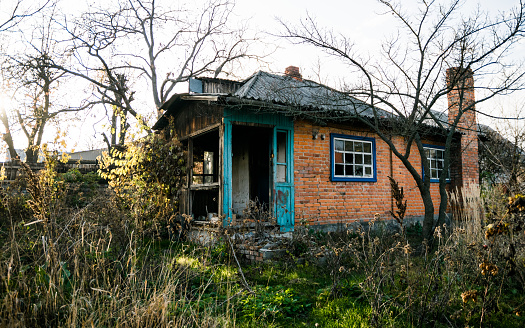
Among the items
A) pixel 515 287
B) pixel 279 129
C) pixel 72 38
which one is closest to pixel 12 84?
pixel 72 38

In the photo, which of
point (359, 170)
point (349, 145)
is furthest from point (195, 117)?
point (359, 170)

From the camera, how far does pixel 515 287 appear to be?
4.52 metres

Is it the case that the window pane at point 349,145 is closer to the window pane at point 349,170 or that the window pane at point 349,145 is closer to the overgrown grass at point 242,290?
the window pane at point 349,170

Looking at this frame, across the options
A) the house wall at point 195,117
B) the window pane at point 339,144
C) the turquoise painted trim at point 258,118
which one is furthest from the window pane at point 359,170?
the house wall at point 195,117

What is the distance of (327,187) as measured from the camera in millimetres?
8930

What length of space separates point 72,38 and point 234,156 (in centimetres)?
1118

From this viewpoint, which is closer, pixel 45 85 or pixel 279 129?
pixel 279 129

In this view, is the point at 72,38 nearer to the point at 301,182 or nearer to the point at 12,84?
the point at 12,84

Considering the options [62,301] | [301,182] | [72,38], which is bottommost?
[62,301]

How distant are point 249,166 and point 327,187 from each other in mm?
2604

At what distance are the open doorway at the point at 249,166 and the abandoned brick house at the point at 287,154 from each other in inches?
1.1

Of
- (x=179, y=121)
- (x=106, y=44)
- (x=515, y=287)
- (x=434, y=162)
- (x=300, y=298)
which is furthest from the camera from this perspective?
(x=106, y=44)

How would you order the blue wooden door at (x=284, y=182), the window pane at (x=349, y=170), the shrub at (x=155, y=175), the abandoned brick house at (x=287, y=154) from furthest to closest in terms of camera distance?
the window pane at (x=349, y=170), the shrub at (x=155, y=175), the blue wooden door at (x=284, y=182), the abandoned brick house at (x=287, y=154)

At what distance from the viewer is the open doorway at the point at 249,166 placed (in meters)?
10.4
